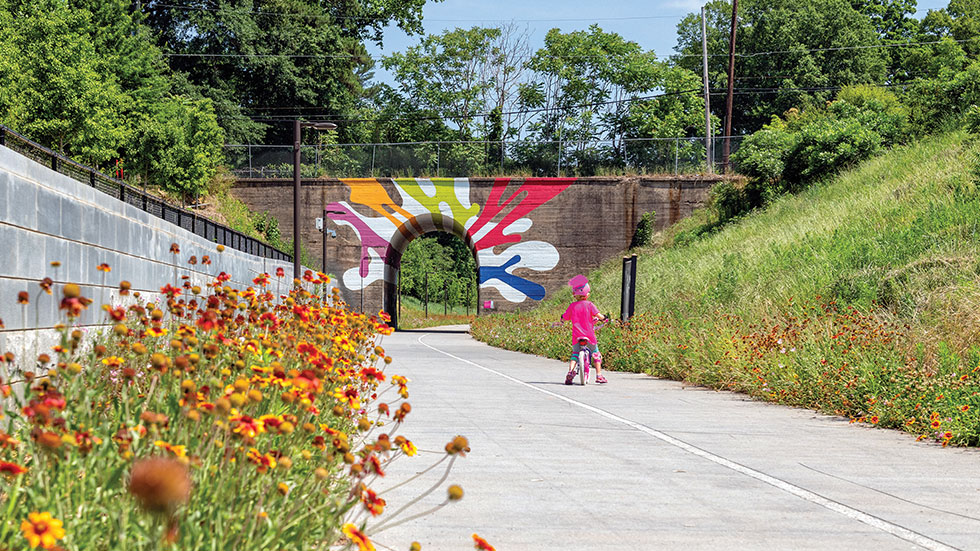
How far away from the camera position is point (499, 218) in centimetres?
4572

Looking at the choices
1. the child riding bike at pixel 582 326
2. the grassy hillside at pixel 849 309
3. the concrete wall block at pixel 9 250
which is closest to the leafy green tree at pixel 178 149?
the grassy hillside at pixel 849 309

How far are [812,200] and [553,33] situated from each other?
36.5 metres

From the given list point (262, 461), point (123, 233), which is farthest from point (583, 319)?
point (262, 461)

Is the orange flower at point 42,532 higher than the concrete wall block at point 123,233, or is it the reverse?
the concrete wall block at point 123,233

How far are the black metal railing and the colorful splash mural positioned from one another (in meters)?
18.9

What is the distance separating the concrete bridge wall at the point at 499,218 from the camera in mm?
45125

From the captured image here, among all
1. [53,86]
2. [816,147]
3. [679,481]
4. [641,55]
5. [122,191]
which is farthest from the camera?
[641,55]

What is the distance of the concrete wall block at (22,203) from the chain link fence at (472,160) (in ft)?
125

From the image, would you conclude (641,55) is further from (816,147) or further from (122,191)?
(122,191)

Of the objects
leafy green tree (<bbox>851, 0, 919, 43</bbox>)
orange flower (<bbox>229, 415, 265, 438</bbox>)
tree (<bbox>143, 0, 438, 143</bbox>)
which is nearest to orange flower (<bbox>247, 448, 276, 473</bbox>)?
orange flower (<bbox>229, 415, 265, 438</bbox>)

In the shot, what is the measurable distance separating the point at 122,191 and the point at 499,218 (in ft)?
106

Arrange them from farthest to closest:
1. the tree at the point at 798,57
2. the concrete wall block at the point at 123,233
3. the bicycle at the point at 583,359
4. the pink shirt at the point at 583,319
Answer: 1. the tree at the point at 798,57
2. the pink shirt at the point at 583,319
3. the bicycle at the point at 583,359
4. the concrete wall block at the point at 123,233

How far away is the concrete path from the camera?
493 centimetres

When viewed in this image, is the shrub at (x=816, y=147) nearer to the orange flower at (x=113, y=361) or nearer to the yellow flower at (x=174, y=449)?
the orange flower at (x=113, y=361)
